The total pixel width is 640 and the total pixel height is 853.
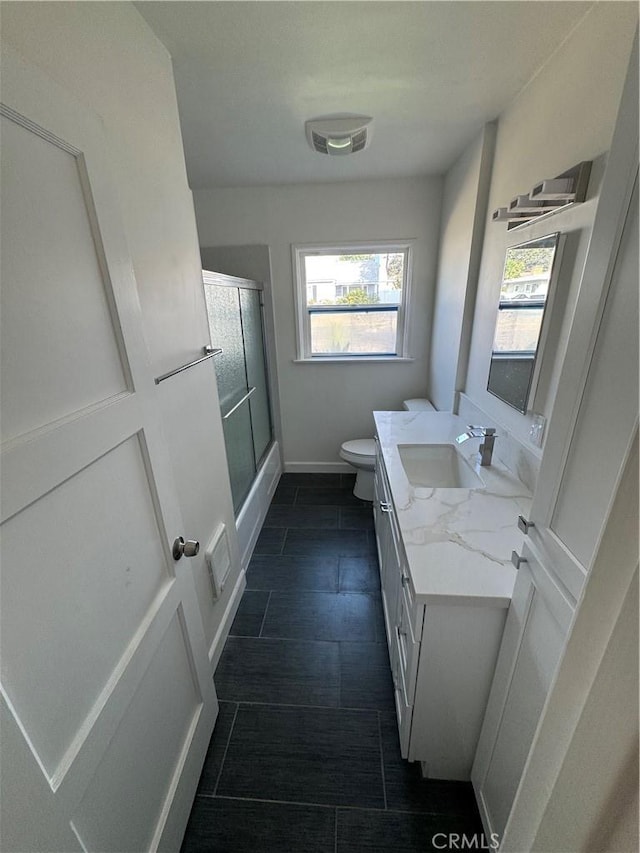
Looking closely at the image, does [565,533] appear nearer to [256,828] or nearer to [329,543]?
[256,828]

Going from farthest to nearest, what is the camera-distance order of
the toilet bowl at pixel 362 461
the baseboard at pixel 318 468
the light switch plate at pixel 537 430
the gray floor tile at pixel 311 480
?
the baseboard at pixel 318 468, the gray floor tile at pixel 311 480, the toilet bowl at pixel 362 461, the light switch plate at pixel 537 430

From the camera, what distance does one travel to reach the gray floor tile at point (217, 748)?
122cm

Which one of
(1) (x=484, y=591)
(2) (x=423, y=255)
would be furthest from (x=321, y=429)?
(1) (x=484, y=591)

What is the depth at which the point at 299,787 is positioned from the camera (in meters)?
1.21

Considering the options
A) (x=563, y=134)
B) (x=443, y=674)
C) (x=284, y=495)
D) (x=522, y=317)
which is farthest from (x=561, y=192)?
(x=284, y=495)

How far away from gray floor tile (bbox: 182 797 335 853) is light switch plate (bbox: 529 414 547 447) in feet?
4.97

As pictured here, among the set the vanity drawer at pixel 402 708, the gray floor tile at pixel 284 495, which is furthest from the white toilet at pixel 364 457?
the vanity drawer at pixel 402 708

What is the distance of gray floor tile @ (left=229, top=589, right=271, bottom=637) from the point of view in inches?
70.0

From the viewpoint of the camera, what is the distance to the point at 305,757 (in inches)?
50.7

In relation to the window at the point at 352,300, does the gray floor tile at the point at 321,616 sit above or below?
below

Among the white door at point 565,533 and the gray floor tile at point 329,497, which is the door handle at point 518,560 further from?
the gray floor tile at point 329,497

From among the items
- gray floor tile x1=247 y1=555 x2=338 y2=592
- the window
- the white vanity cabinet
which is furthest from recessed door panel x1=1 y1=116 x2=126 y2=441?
the window

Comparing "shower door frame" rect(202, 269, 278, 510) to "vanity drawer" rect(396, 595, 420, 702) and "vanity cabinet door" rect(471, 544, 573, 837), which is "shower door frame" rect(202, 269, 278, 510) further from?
"vanity cabinet door" rect(471, 544, 573, 837)

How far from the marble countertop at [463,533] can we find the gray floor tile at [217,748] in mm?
1073
